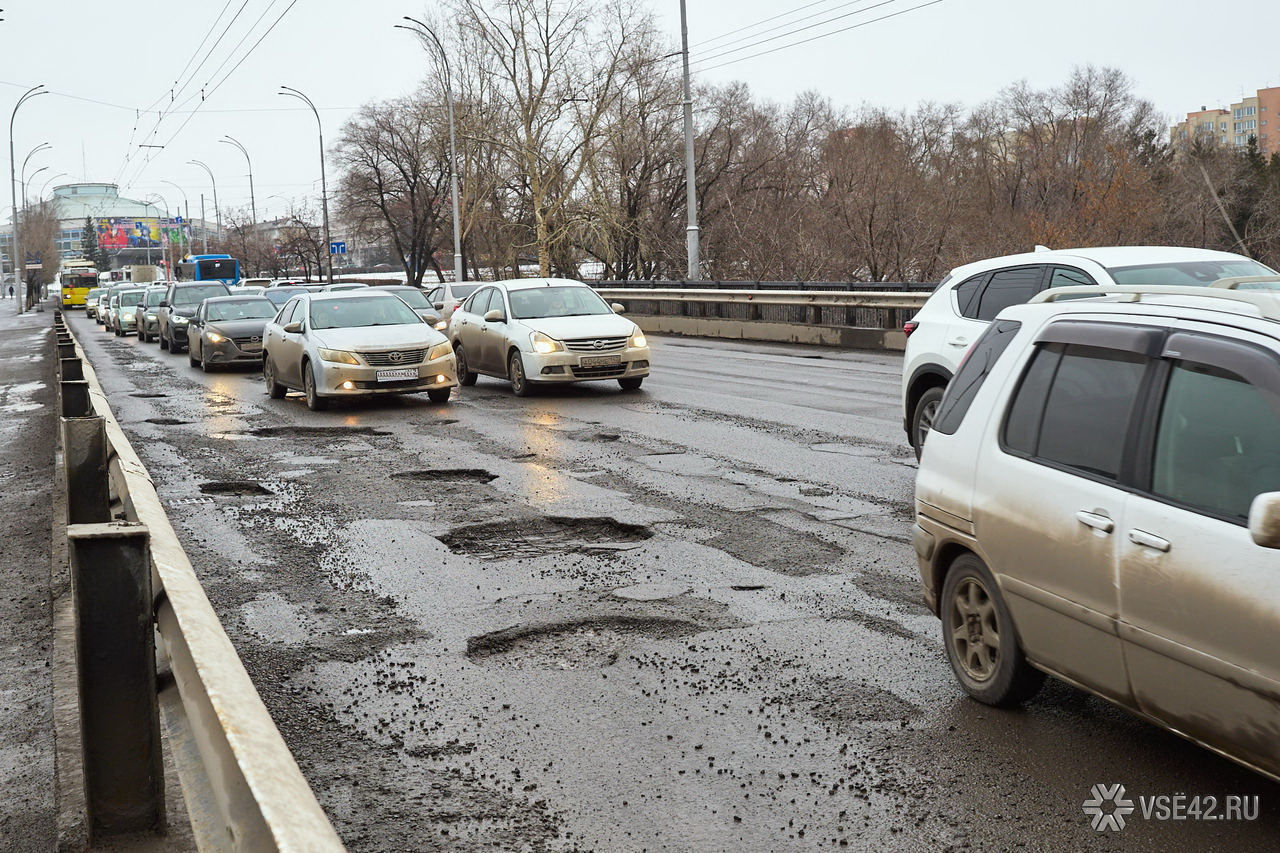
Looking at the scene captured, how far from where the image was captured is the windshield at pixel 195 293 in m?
34.7

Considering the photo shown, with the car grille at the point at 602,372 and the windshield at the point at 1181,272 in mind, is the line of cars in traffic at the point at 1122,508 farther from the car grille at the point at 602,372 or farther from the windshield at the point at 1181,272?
the car grille at the point at 602,372

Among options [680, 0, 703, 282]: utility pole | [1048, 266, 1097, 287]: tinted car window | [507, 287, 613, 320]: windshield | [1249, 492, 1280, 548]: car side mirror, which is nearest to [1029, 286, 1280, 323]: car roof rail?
[1249, 492, 1280, 548]: car side mirror

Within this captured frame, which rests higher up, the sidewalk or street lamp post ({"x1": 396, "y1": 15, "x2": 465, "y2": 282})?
street lamp post ({"x1": 396, "y1": 15, "x2": 465, "y2": 282})

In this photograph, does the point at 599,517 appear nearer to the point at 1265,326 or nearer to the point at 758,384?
the point at 1265,326

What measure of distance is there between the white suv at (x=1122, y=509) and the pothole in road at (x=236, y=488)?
681 cm

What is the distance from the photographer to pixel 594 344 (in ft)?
58.1

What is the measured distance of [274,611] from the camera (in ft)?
22.2

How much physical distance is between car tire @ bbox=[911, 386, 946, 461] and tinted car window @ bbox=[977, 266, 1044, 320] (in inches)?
25.6

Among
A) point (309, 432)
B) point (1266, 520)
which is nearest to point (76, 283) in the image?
point (309, 432)

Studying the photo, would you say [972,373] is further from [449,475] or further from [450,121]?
[450,121]

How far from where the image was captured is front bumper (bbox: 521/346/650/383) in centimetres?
1759

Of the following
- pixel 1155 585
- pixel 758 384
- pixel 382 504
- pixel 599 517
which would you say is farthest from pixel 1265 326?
pixel 758 384

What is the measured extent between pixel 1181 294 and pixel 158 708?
3.32 m

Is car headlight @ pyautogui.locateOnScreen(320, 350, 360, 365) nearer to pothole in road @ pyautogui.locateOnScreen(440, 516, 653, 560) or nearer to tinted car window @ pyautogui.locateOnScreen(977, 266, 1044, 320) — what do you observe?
pothole in road @ pyautogui.locateOnScreen(440, 516, 653, 560)
